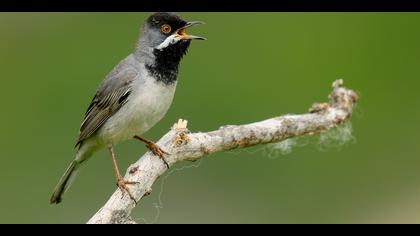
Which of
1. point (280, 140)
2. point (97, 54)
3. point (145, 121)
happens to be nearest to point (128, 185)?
point (145, 121)

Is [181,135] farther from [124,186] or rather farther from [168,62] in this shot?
[168,62]

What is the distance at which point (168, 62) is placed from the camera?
7.88m

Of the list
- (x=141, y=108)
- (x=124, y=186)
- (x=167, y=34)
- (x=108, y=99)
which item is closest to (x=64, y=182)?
(x=108, y=99)

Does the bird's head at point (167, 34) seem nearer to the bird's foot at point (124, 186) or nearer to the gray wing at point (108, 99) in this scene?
the gray wing at point (108, 99)

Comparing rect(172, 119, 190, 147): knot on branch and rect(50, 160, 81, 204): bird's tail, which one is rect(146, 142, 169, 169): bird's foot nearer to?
rect(172, 119, 190, 147): knot on branch

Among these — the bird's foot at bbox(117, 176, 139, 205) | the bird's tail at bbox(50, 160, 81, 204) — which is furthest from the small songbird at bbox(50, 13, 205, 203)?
the bird's foot at bbox(117, 176, 139, 205)

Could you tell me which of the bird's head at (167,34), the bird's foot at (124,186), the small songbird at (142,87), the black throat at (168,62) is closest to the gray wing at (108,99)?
the small songbird at (142,87)

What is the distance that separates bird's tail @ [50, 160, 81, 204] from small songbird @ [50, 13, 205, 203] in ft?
0.89

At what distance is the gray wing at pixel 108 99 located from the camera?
7.83 meters

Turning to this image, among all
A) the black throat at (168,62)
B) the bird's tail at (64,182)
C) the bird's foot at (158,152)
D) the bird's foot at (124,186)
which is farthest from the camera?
the bird's tail at (64,182)

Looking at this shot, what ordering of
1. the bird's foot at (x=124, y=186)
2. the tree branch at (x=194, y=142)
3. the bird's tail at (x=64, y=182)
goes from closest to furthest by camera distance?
the tree branch at (x=194, y=142)
the bird's foot at (x=124, y=186)
the bird's tail at (x=64, y=182)

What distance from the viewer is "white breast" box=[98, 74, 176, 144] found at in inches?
303

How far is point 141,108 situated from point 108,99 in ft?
1.25

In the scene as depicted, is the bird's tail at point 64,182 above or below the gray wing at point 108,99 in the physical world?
below
